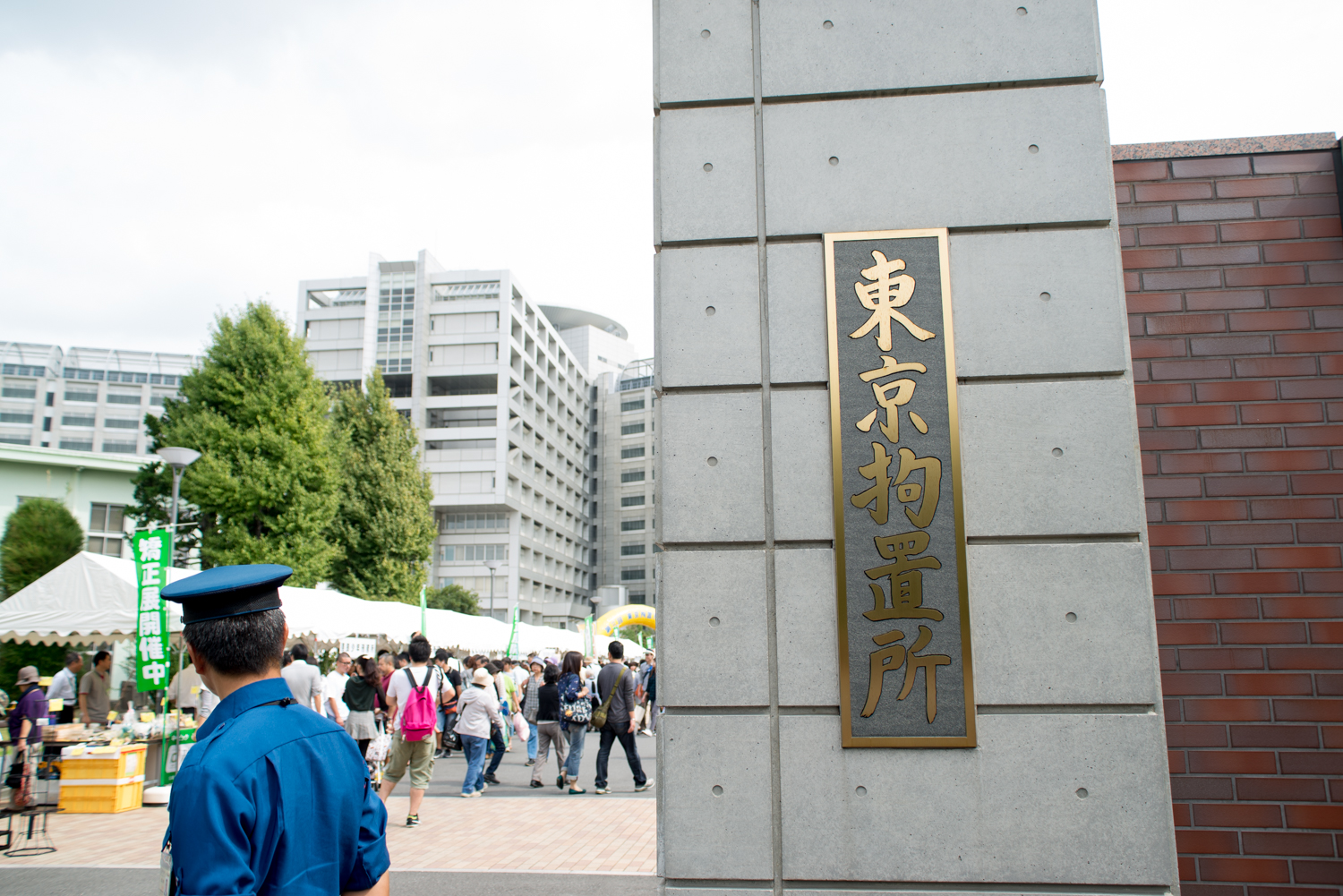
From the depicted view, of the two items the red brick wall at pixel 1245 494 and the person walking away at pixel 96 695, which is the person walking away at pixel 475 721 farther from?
the red brick wall at pixel 1245 494

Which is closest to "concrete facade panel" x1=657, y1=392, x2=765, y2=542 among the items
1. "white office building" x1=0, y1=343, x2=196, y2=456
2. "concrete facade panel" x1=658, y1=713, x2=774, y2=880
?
"concrete facade panel" x1=658, y1=713, x2=774, y2=880

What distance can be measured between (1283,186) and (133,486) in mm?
37421

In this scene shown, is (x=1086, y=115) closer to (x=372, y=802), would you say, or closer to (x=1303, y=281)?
(x=1303, y=281)

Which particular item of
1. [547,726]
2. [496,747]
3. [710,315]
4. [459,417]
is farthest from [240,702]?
[459,417]

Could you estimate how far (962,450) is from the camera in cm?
346

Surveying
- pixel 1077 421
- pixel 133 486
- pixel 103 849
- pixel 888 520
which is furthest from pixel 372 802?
pixel 133 486

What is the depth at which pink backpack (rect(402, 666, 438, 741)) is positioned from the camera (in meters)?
9.53

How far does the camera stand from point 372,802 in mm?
2230

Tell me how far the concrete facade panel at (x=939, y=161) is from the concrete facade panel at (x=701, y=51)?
269 mm

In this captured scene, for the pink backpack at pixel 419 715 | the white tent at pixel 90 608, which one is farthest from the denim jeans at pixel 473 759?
the white tent at pixel 90 608

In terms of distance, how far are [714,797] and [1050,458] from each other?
1743 mm

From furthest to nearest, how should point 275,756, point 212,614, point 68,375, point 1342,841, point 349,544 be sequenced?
point 68,375, point 349,544, point 1342,841, point 212,614, point 275,756

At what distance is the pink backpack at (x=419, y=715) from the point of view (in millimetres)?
9531

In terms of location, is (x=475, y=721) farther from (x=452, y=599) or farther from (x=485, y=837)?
(x=452, y=599)
